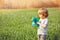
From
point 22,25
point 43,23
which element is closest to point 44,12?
point 43,23

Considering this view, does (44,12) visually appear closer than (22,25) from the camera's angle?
Yes

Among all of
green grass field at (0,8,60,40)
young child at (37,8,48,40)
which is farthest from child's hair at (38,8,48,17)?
green grass field at (0,8,60,40)

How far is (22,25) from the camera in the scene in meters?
2.90

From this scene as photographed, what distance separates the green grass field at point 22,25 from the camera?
2.88 metres

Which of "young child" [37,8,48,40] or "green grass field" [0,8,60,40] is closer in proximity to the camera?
"young child" [37,8,48,40]

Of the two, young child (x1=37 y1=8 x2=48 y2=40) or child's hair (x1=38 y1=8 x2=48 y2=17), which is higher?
child's hair (x1=38 y1=8 x2=48 y2=17)

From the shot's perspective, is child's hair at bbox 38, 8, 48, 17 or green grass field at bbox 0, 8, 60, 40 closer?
child's hair at bbox 38, 8, 48, 17

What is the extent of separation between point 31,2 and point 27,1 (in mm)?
47

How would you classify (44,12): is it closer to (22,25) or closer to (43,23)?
(43,23)

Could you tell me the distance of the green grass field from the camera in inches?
113

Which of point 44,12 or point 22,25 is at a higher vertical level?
point 44,12

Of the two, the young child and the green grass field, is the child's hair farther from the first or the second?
the green grass field

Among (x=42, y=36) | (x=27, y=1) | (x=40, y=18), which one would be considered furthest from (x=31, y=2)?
(x=42, y=36)

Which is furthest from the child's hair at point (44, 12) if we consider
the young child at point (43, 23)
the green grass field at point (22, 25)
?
the green grass field at point (22, 25)
